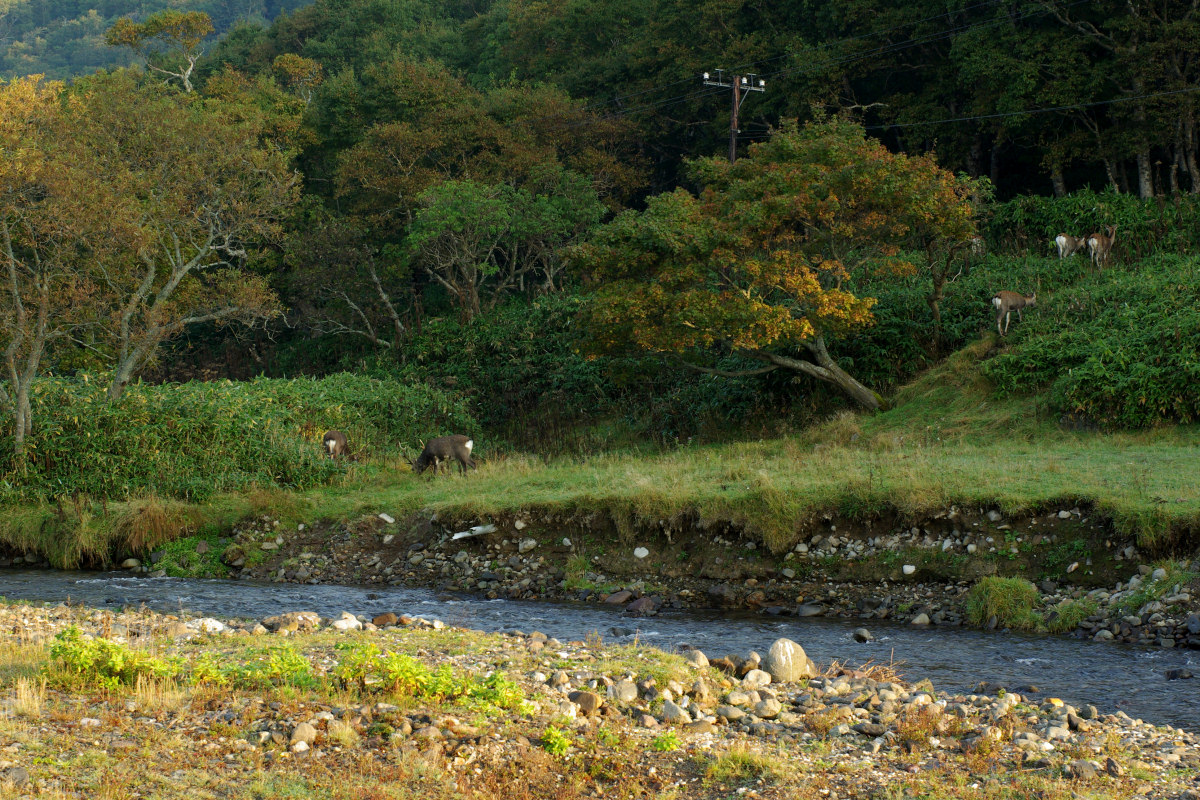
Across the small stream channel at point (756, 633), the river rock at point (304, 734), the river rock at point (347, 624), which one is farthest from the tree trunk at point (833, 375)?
the river rock at point (304, 734)

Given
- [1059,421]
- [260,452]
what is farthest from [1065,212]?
[260,452]

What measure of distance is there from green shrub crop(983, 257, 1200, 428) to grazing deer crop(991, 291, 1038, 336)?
12.8 inches

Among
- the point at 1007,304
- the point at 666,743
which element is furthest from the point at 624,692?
the point at 1007,304

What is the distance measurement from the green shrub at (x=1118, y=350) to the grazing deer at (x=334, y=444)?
45.0 feet

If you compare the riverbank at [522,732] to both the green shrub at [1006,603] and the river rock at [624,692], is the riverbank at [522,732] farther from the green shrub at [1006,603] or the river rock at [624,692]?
the green shrub at [1006,603]

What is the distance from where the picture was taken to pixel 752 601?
1386 centimetres

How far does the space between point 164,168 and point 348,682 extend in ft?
74.2

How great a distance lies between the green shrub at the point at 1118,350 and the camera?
1797 cm

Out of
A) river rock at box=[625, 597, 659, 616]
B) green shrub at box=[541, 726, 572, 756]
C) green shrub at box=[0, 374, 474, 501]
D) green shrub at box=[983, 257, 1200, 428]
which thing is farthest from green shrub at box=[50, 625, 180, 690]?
green shrub at box=[983, 257, 1200, 428]

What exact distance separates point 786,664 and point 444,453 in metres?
13.2

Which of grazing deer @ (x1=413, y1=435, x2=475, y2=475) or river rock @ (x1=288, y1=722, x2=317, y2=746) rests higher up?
river rock @ (x1=288, y1=722, x2=317, y2=746)

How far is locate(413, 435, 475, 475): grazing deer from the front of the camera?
21484 millimetres

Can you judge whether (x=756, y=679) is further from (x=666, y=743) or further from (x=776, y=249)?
(x=776, y=249)

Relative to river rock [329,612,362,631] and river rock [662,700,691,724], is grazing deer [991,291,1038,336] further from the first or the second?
river rock [662,700,691,724]
